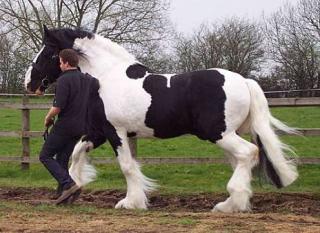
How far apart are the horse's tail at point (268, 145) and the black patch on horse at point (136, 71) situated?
4.60ft

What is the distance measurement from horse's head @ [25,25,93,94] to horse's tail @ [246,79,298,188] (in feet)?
8.51

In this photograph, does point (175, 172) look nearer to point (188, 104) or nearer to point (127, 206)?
point (127, 206)

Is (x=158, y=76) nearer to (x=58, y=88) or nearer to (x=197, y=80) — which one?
(x=197, y=80)

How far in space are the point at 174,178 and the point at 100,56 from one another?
11.2ft

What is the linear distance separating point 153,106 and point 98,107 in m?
0.75

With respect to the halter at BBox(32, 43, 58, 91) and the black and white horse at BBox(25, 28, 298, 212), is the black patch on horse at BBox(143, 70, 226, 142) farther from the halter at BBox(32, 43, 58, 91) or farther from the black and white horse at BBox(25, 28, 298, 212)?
the halter at BBox(32, 43, 58, 91)

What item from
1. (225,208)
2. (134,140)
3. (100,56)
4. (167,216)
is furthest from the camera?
(134,140)

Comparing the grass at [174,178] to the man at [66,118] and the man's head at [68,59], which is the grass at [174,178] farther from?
the man's head at [68,59]

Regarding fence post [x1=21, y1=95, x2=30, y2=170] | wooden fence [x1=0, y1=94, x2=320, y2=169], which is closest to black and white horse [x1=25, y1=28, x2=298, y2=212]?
wooden fence [x1=0, y1=94, x2=320, y2=169]

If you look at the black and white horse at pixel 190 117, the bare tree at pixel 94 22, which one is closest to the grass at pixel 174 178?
the black and white horse at pixel 190 117

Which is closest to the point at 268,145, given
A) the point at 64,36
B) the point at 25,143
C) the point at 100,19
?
the point at 64,36

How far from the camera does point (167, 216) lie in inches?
231

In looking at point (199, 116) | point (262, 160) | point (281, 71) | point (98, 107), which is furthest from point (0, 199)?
point (281, 71)

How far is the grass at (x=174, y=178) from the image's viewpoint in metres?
8.92
